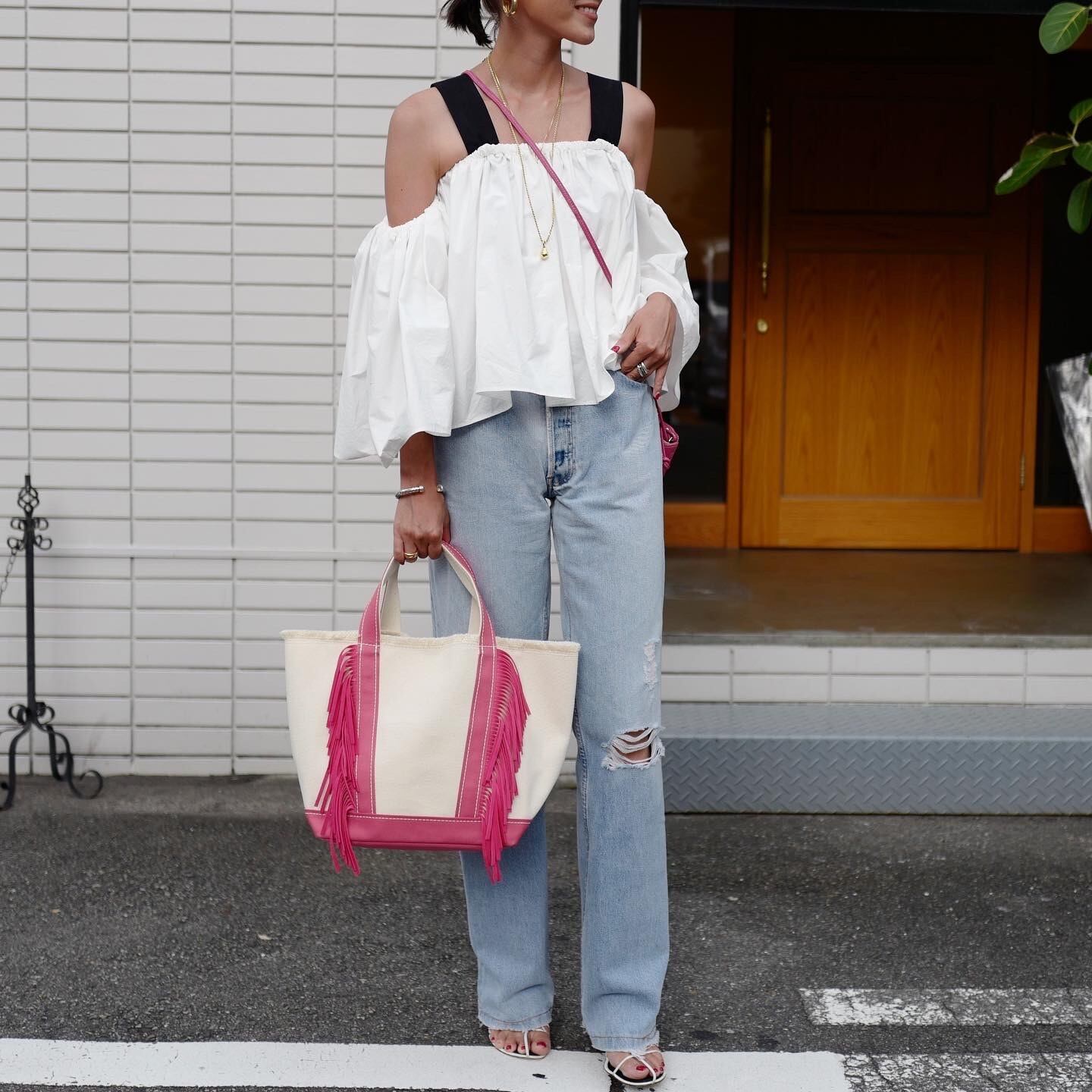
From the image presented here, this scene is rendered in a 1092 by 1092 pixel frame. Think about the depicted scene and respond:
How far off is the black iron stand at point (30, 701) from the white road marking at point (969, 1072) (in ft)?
7.92

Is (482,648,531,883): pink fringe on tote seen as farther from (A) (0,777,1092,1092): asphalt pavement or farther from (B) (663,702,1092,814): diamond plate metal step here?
(B) (663,702,1092,814): diamond plate metal step

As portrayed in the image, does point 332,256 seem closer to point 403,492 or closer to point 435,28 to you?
point 435,28

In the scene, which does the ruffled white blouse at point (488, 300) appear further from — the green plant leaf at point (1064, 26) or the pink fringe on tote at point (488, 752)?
the green plant leaf at point (1064, 26)

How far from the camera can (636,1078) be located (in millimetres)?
2389

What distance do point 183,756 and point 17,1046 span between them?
1.72 meters

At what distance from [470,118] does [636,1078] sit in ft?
5.19

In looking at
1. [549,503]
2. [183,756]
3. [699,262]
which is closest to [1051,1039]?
[549,503]

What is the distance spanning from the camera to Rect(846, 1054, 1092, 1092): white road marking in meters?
2.43

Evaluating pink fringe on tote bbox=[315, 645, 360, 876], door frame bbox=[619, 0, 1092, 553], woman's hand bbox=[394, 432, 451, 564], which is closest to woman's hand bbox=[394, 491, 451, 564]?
woman's hand bbox=[394, 432, 451, 564]

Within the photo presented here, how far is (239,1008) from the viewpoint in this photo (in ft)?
8.91

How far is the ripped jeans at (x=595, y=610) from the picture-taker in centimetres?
234

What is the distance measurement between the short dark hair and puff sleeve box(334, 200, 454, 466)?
335mm

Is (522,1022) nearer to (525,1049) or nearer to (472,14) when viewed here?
(525,1049)

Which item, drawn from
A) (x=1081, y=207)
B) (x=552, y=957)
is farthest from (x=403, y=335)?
(x=1081, y=207)
